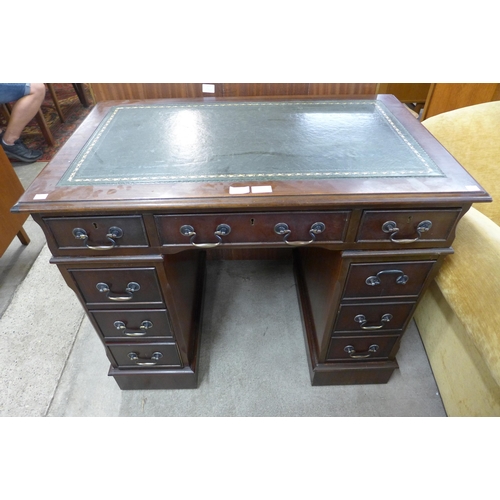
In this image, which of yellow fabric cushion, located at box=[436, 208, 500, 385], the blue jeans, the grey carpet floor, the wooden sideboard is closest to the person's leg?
the blue jeans

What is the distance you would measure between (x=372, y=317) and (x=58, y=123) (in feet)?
10.5

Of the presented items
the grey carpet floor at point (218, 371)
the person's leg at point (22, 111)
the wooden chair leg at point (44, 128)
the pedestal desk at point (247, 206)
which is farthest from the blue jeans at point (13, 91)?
the pedestal desk at point (247, 206)

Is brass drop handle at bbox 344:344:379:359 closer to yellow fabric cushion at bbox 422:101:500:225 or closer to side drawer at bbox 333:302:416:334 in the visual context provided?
side drawer at bbox 333:302:416:334

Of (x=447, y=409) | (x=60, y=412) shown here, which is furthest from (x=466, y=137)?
(x=60, y=412)

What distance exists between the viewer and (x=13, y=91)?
7.64 feet

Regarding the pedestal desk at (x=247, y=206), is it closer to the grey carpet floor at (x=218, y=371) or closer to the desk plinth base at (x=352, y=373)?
the desk plinth base at (x=352, y=373)

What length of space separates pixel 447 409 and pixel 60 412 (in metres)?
1.39

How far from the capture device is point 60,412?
4.05ft

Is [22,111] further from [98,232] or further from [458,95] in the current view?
[458,95]

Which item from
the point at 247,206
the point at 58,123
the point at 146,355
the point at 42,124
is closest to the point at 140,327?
the point at 146,355

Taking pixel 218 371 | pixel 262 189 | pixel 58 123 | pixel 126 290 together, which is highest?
pixel 262 189

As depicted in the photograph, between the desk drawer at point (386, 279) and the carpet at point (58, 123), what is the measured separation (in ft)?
7.87

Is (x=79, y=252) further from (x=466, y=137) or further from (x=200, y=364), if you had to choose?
(x=466, y=137)

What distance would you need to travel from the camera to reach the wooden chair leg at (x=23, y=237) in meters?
1.89
